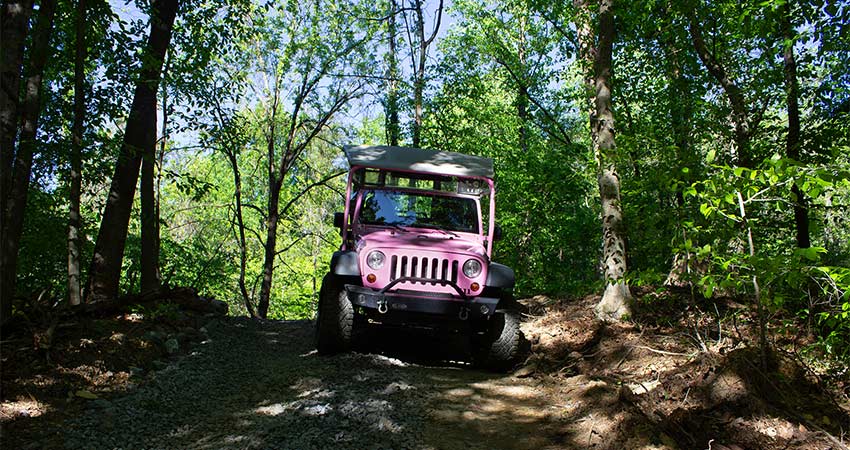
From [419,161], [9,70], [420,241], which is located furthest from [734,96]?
[9,70]

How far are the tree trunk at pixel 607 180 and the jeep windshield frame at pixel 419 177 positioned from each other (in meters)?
1.60

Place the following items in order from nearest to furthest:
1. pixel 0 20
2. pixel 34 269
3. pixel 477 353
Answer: pixel 0 20 < pixel 477 353 < pixel 34 269

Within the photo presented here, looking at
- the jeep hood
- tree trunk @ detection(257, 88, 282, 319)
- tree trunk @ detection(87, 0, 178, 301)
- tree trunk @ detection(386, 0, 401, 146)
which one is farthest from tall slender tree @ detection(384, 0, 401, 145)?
the jeep hood

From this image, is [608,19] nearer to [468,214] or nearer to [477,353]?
[468,214]

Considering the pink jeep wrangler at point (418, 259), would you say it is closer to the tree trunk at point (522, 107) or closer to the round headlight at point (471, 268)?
the round headlight at point (471, 268)

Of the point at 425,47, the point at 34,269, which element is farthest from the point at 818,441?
the point at 425,47

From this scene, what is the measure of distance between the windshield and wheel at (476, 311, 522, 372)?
141 centimetres

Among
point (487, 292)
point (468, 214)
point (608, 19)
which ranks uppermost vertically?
point (608, 19)

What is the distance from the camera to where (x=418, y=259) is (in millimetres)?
6672

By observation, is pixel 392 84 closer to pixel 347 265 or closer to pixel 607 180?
pixel 607 180

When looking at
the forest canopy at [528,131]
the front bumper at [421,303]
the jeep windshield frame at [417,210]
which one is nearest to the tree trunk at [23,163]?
the forest canopy at [528,131]

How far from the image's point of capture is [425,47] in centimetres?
1936

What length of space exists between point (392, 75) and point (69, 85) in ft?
37.9

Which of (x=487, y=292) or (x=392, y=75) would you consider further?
(x=392, y=75)
